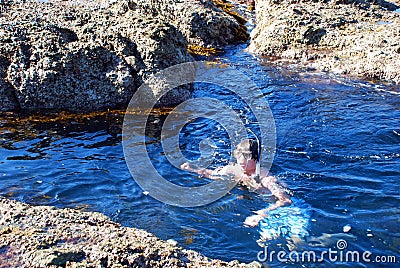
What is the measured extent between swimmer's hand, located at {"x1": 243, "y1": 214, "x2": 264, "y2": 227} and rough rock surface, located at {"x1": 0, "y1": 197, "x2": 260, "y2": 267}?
1089 mm

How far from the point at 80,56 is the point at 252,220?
535 centimetres

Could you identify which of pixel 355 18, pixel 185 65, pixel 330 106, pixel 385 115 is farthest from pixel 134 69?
pixel 355 18

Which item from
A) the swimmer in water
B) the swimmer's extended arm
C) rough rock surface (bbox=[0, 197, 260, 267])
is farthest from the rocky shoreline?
rough rock surface (bbox=[0, 197, 260, 267])

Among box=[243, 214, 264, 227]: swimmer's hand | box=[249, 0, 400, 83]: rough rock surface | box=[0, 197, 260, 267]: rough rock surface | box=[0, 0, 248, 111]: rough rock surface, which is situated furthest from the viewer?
box=[249, 0, 400, 83]: rough rock surface

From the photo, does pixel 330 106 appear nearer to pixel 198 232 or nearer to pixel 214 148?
pixel 214 148

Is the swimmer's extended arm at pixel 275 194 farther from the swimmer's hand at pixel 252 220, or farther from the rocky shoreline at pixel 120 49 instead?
the rocky shoreline at pixel 120 49

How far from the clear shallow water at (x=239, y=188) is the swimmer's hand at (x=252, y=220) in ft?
0.27

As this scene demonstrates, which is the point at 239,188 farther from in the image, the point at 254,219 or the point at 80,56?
the point at 80,56

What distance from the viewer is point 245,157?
576cm

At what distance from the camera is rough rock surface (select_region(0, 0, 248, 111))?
796cm

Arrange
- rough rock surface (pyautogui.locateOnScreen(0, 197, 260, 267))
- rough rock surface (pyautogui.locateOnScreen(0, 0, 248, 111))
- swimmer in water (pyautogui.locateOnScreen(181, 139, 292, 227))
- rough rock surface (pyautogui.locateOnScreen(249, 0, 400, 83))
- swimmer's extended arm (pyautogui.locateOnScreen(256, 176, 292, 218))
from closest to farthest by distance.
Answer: rough rock surface (pyautogui.locateOnScreen(0, 197, 260, 267))
swimmer's extended arm (pyautogui.locateOnScreen(256, 176, 292, 218))
swimmer in water (pyautogui.locateOnScreen(181, 139, 292, 227))
rough rock surface (pyautogui.locateOnScreen(0, 0, 248, 111))
rough rock surface (pyautogui.locateOnScreen(249, 0, 400, 83))

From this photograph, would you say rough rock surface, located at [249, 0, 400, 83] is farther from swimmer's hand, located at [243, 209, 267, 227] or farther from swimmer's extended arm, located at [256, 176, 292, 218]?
swimmer's hand, located at [243, 209, 267, 227]

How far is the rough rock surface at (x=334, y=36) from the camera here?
10375 mm

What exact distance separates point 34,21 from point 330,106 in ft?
22.8
